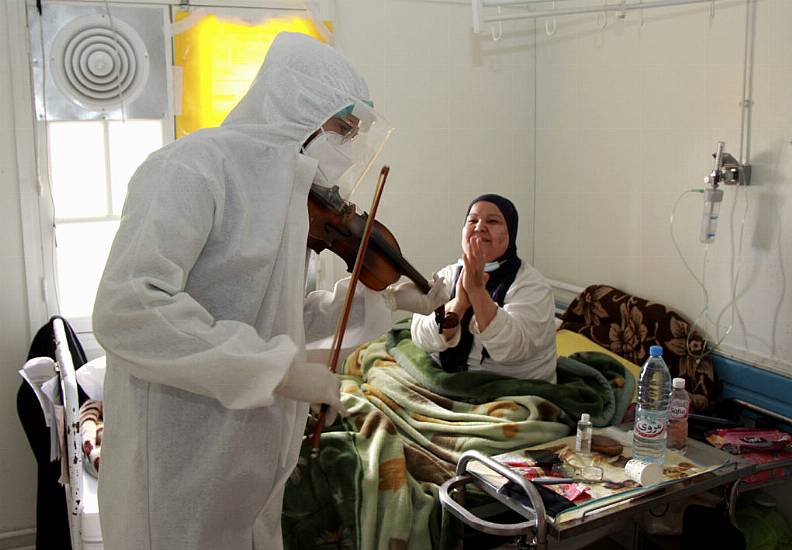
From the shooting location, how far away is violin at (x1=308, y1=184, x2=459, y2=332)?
4.91 ft

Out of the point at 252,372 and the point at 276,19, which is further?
the point at 276,19

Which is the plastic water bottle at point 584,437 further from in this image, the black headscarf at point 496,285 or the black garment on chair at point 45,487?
the black garment on chair at point 45,487

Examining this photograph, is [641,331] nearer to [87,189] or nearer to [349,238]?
[349,238]

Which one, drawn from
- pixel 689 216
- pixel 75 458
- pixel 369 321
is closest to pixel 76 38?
pixel 75 458

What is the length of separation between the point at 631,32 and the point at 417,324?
60.6 inches

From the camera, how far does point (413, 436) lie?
222 cm

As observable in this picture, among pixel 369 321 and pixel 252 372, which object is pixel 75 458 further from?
pixel 252 372

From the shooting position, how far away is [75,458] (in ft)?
6.63

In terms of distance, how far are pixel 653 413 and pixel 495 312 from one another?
2.15 ft

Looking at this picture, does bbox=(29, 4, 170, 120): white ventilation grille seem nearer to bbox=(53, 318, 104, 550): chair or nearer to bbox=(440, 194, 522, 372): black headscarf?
bbox=(53, 318, 104, 550): chair

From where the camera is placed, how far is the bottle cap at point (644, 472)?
1.76 meters

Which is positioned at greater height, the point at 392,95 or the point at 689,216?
the point at 392,95

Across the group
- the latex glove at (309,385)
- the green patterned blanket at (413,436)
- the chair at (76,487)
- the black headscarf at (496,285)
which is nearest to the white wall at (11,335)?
the chair at (76,487)

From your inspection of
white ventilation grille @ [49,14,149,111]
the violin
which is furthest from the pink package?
white ventilation grille @ [49,14,149,111]
